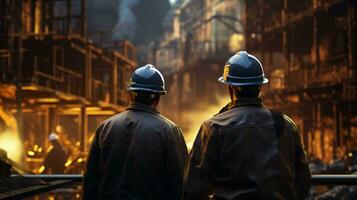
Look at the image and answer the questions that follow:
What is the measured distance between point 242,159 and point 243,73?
0.55 m

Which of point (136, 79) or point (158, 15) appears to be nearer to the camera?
point (136, 79)

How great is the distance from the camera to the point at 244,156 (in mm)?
3154

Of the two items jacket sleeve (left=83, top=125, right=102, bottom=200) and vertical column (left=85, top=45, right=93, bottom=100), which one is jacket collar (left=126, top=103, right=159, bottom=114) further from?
vertical column (left=85, top=45, right=93, bottom=100)

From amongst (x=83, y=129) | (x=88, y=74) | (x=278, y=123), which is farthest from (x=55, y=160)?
(x=278, y=123)

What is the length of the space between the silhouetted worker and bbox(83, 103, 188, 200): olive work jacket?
2.37 feet

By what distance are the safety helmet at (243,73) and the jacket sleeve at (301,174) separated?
0.42 metres

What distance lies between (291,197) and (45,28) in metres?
24.3

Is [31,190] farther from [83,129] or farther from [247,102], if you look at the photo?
[83,129]

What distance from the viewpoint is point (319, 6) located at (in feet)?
78.1

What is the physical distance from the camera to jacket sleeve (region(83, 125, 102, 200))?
399 centimetres

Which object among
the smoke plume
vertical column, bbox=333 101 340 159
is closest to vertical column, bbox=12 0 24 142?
vertical column, bbox=333 101 340 159

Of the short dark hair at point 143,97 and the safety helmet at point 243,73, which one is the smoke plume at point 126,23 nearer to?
the short dark hair at point 143,97

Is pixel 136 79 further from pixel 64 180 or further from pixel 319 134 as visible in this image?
pixel 319 134

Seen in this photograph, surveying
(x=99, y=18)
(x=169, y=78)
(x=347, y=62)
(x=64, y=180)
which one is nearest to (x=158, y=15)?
(x=99, y=18)
